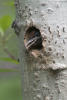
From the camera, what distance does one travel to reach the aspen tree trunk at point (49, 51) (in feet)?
3.72

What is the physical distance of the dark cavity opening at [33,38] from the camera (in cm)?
116

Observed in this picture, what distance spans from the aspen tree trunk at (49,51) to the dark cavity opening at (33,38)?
0.7 inches

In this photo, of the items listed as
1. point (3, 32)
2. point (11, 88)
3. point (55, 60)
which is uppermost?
point (55, 60)

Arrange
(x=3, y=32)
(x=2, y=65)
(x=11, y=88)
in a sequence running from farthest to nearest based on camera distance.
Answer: (x=2, y=65) → (x=11, y=88) → (x=3, y=32)

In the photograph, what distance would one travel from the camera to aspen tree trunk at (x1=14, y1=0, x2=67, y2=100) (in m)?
1.13

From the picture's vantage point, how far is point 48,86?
1.14 m

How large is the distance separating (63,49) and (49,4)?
15cm

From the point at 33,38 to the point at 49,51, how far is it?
75 millimetres

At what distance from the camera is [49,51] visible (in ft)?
3.72

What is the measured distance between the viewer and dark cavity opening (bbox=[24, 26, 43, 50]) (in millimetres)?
1159

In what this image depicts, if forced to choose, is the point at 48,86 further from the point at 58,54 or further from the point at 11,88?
the point at 11,88

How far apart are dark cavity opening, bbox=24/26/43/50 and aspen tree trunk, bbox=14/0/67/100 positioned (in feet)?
0.06

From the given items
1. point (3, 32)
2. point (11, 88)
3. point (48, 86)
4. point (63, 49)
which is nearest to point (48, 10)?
point (63, 49)

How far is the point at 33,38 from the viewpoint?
3.84ft
